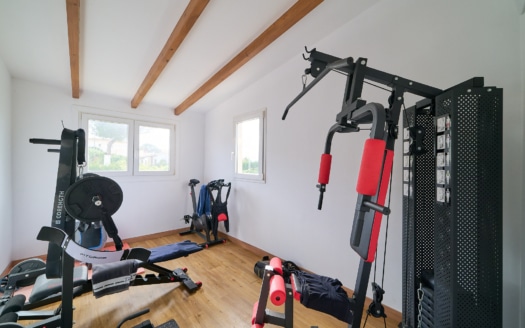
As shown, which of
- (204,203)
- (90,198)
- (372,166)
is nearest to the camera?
(372,166)

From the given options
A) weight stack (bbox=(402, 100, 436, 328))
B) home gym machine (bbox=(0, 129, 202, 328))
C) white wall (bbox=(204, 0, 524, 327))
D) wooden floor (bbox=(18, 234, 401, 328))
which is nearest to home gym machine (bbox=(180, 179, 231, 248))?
white wall (bbox=(204, 0, 524, 327))

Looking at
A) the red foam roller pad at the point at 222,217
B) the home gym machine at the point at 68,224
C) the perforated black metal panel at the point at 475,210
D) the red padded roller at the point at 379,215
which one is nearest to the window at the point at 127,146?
the red foam roller pad at the point at 222,217

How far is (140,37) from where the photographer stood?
2.06 meters

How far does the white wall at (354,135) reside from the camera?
1276 mm

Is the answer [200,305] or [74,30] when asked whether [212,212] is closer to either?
[200,305]

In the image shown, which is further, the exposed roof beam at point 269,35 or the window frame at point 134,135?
the window frame at point 134,135

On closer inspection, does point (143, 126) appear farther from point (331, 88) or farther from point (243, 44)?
point (331, 88)

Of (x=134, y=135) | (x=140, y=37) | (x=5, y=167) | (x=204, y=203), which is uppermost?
(x=140, y=37)

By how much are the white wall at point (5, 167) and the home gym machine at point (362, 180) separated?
3212 millimetres

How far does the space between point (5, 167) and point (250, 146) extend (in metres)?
3.09

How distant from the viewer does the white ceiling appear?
174 centimetres

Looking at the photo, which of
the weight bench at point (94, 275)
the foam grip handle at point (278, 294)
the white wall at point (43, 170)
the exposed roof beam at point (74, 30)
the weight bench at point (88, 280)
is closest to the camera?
the foam grip handle at point (278, 294)

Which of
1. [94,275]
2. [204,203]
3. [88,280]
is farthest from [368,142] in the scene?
[204,203]

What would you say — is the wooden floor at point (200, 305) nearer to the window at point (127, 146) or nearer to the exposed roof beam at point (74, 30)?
the window at point (127, 146)
